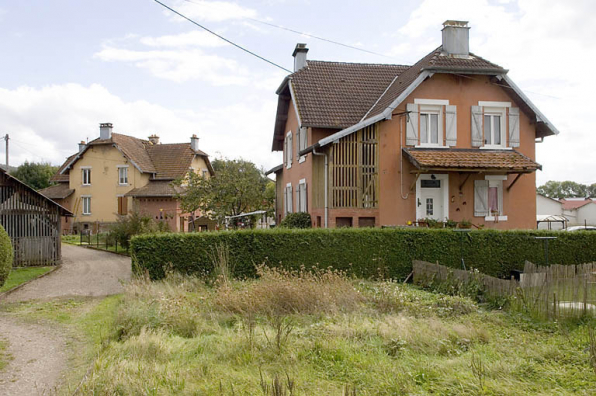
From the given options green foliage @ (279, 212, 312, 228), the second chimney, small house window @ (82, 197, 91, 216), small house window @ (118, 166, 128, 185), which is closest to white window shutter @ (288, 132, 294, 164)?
green foliage @ (279, 212, 312, 228)

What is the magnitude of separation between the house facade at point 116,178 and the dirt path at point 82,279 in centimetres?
1626

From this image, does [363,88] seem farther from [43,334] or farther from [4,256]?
[43,334]

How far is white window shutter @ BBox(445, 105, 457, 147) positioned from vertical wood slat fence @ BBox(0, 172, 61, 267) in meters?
17.3

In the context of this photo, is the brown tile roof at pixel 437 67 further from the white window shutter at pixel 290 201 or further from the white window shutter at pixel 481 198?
the white window shutter at pixel 290 201

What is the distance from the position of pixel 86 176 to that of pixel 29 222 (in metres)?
26.1

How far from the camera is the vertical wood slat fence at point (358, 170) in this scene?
69.8 feet

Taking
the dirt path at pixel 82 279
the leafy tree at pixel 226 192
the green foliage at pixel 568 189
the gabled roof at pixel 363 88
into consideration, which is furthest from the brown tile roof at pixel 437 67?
the green foliage at pixel 568 189

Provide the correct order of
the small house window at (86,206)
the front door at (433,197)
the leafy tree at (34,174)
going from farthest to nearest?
the leafy tree at (34,174) < the small house window at (86,206) < the front door at (433,197)

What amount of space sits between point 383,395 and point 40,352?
20.6ft

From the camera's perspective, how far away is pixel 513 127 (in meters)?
22.9

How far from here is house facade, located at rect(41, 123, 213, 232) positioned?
1815 inches

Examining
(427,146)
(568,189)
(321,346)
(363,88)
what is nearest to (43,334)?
(321,346)

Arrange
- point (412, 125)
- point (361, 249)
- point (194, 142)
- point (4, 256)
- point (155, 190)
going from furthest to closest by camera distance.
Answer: point (194, 142)
point (155, 190)
point (412, 125)
point (361, 249)
point (4, 256)

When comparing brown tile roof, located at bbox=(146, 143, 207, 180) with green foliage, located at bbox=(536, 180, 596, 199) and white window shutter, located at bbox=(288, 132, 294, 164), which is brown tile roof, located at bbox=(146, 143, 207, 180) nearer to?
white window shutter, located at bbox=(288, 132, 294, 164)
